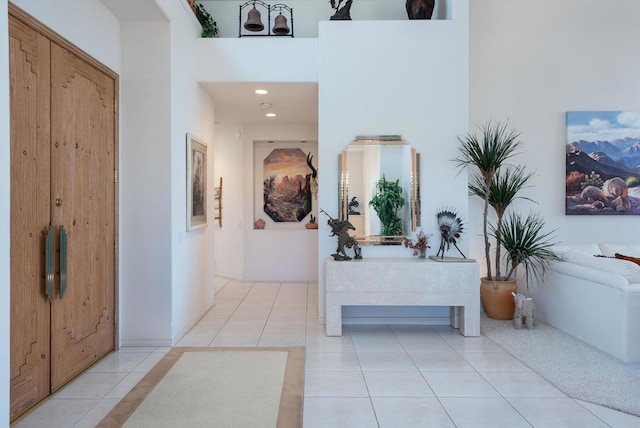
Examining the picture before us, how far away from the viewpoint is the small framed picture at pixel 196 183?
4.70 metres

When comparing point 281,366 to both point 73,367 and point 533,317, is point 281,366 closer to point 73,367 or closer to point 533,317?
point 73,367

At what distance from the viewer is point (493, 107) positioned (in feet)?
18.9

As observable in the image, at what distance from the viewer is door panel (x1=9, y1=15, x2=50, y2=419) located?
8.75ft

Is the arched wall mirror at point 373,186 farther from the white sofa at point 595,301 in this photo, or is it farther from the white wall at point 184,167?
the white wall at point 184,167

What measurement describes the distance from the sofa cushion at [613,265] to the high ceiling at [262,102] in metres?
3.59

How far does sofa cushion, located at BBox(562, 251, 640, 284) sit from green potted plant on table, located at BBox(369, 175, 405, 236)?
1902 mm

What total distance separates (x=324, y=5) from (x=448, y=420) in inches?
217

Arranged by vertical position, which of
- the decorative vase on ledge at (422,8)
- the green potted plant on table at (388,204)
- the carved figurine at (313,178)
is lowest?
the green potted plant on table at (388,204)

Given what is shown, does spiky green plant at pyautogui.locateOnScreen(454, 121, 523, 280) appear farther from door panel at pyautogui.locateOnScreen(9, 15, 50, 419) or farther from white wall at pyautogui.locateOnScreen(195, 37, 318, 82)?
door panel at pyautogui.locateOnScreen(9, 15, 50, 419)

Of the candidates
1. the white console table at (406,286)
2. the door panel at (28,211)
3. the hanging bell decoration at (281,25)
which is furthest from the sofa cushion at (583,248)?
the door panel at (28,211)

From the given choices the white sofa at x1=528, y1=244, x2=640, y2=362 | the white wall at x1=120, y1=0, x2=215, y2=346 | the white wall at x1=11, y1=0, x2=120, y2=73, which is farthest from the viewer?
the white wall at x1=120, y1=0, x2=215, y2=346

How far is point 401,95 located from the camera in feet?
16.3

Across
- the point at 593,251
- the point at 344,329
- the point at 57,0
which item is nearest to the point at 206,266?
the point at 344,329
